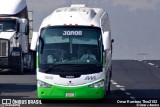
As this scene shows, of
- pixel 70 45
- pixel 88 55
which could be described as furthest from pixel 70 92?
pixel 70 45

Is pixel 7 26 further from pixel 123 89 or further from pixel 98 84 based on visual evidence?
pixel 98 84

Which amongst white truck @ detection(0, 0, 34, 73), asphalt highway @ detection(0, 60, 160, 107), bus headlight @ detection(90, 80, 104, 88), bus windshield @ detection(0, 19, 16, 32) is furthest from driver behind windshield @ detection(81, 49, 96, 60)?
bus windshield @ detection(0, 19, 16, 32)

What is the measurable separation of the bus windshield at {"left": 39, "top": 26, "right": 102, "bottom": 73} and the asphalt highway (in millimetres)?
1406

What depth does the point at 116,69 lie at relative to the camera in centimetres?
4741

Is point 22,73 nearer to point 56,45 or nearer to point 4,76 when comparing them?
point 4,76

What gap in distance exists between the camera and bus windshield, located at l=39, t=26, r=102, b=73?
2738 centimetres

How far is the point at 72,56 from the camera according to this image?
27422mm

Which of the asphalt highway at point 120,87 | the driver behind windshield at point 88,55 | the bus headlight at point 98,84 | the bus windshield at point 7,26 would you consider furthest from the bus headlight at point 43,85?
the bus windshield at point 7,26

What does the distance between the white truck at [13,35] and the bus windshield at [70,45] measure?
14984mm

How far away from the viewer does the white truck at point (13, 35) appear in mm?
42750

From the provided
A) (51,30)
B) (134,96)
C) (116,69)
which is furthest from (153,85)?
(116,69)

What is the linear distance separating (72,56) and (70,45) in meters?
0.43

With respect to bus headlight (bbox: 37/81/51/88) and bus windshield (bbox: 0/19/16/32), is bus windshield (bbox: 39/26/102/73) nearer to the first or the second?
bus headlight (bbox: 37/81/51/88)

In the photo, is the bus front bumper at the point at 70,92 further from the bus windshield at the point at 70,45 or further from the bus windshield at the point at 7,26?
the bus windshield at the point at 7,26
